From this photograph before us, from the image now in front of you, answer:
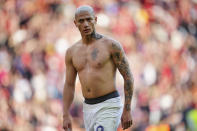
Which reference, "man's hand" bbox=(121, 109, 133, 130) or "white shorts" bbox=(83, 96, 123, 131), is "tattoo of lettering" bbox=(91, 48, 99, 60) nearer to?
"white shorts" bbox=(83, 96, 123, 131)

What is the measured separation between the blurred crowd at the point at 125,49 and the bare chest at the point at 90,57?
4647 millimetres

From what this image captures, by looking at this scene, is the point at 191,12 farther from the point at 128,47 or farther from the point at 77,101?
the point at 77,101

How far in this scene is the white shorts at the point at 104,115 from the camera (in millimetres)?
5434

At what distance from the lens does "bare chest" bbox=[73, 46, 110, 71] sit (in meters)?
5.54

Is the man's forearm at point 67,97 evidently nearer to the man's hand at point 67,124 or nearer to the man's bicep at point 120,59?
the man's hand at point 67,124

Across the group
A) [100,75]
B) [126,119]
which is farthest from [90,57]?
[126,119]

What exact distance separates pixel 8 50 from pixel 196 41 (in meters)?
3.29

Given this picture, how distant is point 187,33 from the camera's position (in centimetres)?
1127

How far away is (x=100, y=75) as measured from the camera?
556 cm

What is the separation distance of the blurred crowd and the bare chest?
4.65m

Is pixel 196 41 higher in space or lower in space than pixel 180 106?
higher

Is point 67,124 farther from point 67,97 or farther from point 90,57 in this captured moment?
point 90,57

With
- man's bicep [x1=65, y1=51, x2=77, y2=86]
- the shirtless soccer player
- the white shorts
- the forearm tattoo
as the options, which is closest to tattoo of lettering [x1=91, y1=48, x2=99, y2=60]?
the shirtless soccer player

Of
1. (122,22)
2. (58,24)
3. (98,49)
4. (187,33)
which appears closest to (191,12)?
(187,33)
